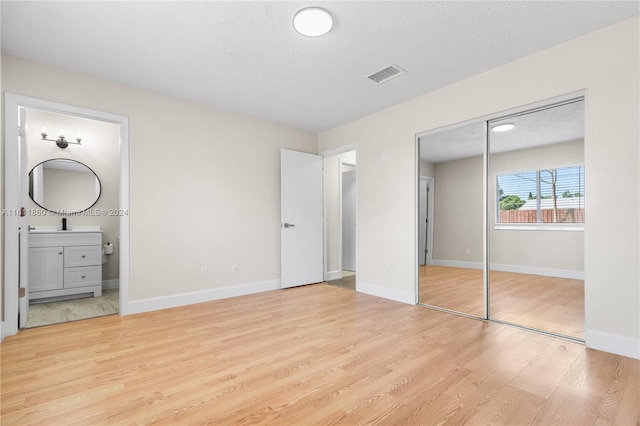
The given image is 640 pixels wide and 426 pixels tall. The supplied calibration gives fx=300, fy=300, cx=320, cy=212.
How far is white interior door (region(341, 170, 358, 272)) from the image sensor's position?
600 centimetres

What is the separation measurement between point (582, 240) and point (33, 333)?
16.2ft

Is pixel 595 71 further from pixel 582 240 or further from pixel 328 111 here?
pixel 328 111

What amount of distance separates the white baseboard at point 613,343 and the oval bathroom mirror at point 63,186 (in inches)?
240

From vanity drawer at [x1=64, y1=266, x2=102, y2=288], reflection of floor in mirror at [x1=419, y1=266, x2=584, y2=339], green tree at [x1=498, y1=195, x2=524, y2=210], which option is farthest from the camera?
vanity drawer at [x1=64, y1=266, x2=102, y2=288]

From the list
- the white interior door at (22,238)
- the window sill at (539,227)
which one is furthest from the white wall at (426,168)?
the white interior door at (22,238)

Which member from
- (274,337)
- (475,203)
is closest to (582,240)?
(475,203)

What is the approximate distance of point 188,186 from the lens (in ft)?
12.3

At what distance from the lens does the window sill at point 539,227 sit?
2660 mm

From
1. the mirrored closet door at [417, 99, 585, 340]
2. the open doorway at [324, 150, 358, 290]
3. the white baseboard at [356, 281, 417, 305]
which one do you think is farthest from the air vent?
the white baseboard at [356, 281, 417, 305]

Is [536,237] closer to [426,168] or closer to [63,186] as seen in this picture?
[426,168]

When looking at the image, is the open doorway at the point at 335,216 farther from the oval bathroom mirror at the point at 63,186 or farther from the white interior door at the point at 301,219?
the oval bathroom mirror at the point at 63,186

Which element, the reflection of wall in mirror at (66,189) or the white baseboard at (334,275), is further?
the white baseboard at (334,275)

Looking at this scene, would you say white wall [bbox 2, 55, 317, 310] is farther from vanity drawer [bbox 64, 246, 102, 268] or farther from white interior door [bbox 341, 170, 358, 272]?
white interior door [bbox 341, 170, 358, 272]

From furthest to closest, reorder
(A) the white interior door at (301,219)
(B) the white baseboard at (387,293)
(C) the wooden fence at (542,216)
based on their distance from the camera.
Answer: (A) the white interior door at (301,219)
(B) the white baseboard at (387,293)
(C) the wooden fence at (542,216)
